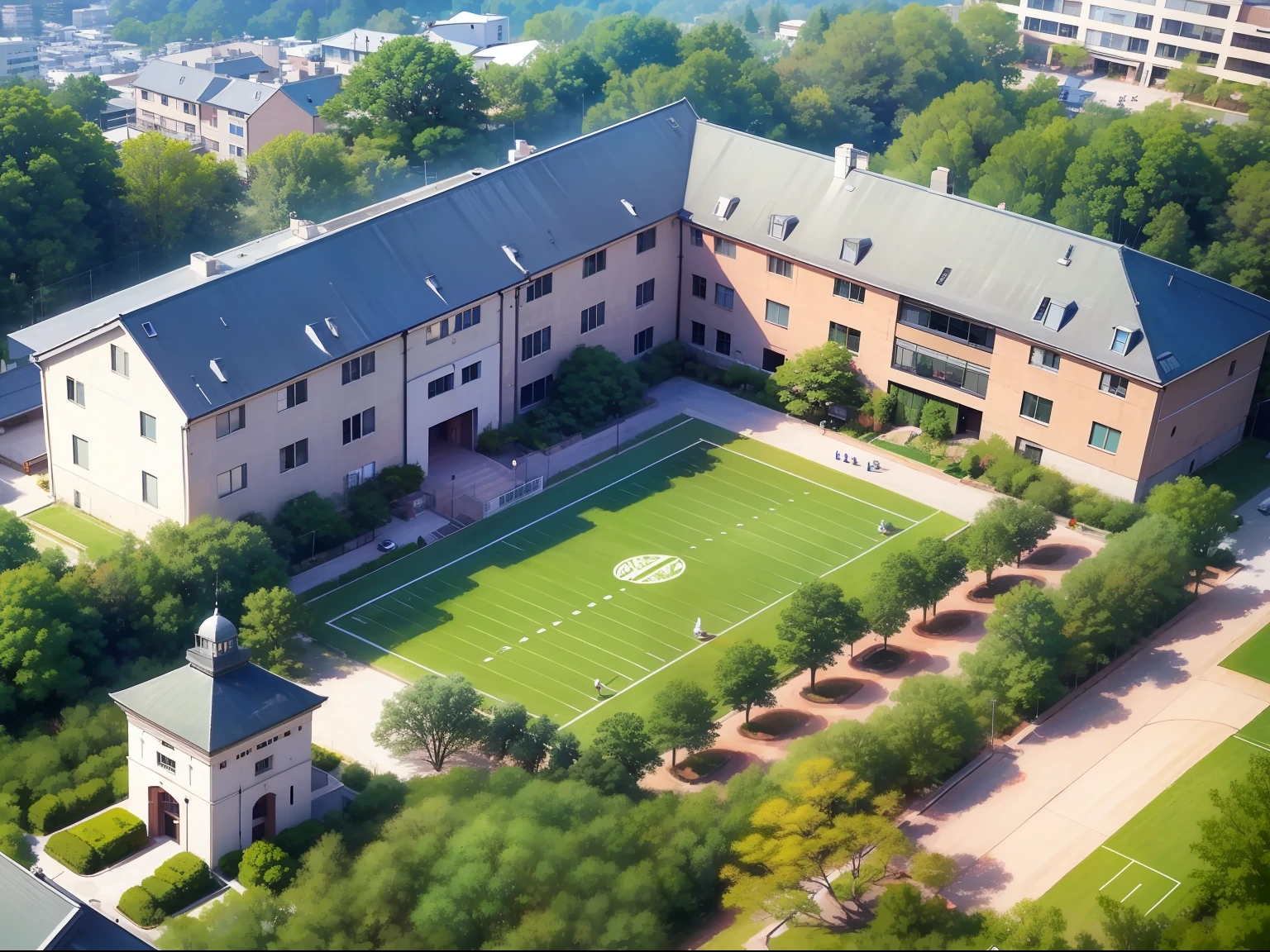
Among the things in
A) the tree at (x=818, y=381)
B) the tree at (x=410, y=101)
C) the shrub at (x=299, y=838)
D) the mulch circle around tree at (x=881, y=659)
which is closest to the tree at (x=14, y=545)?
the shrub at (x=299, y=838)

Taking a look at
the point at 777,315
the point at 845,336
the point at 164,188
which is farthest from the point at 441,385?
the point at 164,188

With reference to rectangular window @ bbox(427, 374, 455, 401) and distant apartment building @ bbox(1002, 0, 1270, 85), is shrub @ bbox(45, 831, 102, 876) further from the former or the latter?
distant apartment building @ bbox(1002, 0, 1270, 85)

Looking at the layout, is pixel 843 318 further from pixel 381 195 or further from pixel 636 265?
pixel 381 195

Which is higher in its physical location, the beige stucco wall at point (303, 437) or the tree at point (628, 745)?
the beige stucco wall at point (303, 437)

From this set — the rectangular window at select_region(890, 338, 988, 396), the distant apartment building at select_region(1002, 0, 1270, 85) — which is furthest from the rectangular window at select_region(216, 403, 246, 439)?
the distant apartment building at select_region(1002, 0, 1270, 85)

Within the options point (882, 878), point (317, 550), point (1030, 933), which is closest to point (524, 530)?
point (317, 550)

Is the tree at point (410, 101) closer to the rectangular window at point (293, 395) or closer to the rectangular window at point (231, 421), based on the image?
the rectangular window at point (293, 395)
